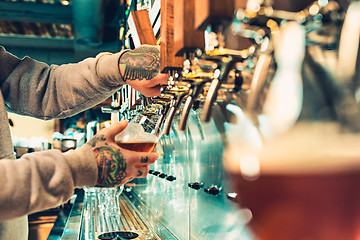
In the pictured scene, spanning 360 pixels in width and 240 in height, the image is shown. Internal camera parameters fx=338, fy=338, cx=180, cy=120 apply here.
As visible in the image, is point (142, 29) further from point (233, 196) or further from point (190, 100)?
point (233, 196)

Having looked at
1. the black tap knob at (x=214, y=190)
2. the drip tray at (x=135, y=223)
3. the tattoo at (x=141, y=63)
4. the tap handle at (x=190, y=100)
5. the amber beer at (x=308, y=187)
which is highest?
the tattoo at (x=141, y=63)

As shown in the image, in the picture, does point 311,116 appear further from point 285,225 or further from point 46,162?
point 46,162

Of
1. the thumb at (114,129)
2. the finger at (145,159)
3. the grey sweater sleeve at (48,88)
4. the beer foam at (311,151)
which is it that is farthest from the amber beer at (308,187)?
the grey sweater sleeve at (48,88)

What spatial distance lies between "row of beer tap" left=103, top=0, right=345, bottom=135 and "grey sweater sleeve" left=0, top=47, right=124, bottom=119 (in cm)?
42

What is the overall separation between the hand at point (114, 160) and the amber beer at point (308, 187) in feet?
1.11

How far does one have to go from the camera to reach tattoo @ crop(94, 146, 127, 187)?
0.93 metres

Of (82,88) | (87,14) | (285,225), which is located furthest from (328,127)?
(87,14)

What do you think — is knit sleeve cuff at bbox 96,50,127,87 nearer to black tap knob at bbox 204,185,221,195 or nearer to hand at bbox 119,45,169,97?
hand at bbox 119,45,169,97

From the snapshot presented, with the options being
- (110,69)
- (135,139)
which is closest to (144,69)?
(110,69)

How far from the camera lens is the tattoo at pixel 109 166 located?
0.93 metres

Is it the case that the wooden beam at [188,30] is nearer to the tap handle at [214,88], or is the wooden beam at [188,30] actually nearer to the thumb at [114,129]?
the tap handle at [214,88]

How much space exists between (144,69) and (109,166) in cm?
46

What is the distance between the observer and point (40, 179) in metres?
0.84

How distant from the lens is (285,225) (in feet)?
2.83
